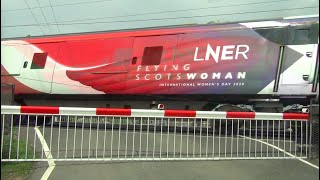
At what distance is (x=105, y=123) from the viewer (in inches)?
376

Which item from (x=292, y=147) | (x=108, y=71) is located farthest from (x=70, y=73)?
(x=292, y=147)

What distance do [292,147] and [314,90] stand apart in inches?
163

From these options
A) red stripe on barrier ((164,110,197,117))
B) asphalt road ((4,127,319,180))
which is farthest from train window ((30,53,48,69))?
red stripe on barrier ((164,110,197,117))

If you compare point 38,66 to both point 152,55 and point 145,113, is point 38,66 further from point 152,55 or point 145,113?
point 145,113

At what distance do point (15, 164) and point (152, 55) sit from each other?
7156 mm

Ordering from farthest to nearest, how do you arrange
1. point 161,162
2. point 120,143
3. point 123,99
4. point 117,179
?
point 123,99 → point 120,143 → point 161,162 → point 117,179

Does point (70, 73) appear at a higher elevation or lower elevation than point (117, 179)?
higher

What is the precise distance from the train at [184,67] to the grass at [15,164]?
3.05 meters

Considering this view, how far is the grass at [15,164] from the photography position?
835 cm

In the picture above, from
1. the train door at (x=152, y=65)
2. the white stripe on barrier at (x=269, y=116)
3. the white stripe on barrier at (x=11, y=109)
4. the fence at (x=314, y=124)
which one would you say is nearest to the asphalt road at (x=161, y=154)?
the fence at (x=314, y=124)

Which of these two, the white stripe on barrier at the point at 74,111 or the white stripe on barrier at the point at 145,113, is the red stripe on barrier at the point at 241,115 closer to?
the white stripe on barrier at the point at 145,113

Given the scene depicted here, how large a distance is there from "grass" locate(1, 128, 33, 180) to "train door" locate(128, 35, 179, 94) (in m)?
5.92

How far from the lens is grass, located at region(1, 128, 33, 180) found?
835cm

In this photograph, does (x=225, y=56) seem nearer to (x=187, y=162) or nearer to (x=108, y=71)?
(x=108, y=71)
